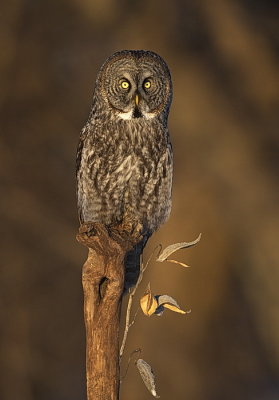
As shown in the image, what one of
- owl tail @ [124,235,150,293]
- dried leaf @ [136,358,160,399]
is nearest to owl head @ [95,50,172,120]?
owl tail @ [124,235,150,293]

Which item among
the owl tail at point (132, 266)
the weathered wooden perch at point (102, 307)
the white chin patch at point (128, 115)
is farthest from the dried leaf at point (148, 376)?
the white chin patch at point (128, 115)

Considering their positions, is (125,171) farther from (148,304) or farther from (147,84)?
(148,304)

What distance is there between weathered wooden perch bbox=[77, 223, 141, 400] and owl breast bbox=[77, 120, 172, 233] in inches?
17.4

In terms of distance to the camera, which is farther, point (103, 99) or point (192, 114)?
point (192, 114)

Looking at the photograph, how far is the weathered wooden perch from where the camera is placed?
2199 mm

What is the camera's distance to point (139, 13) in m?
5.18

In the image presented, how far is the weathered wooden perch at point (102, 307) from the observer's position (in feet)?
7.22

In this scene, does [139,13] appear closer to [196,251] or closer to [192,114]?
[192,114]

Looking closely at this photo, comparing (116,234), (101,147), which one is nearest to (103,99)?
(101,147)

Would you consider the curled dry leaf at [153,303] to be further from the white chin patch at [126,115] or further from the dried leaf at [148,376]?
the white chin patch at [126,115]

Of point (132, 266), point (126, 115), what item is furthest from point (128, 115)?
point (132, 266)

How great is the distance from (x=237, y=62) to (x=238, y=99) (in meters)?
0.25

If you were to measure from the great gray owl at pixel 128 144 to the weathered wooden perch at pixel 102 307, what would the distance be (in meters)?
0.45

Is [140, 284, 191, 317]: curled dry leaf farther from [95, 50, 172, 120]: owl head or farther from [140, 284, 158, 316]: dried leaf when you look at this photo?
[95, 50, 172, 120]: owl head
